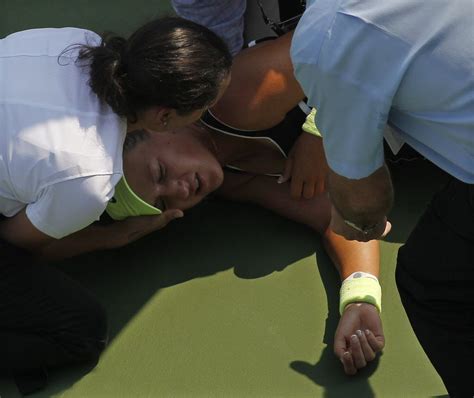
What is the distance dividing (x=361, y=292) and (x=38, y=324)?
0.74 metres

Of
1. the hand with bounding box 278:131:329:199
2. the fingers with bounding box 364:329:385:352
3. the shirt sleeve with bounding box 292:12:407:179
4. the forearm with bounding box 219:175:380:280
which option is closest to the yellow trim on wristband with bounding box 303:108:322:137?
the hand with bounding box 278:131:329:199

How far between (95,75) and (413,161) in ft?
3.36

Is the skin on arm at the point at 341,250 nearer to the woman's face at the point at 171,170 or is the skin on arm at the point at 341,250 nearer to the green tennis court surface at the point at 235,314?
the green tennis court surface at the point at 235,314

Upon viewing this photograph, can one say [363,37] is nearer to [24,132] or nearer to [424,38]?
[424,38]

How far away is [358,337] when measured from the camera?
68.6 inches

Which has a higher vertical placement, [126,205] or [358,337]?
[126,205]

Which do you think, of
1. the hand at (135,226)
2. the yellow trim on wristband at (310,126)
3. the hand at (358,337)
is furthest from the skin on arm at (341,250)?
the hand at (135,226)

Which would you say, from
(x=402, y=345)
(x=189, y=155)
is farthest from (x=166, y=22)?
(x=402, y=345)

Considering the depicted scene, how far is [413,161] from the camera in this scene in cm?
232

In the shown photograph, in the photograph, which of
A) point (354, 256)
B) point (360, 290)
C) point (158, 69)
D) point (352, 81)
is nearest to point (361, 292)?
point (360, 290)

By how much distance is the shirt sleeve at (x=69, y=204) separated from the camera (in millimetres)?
1646

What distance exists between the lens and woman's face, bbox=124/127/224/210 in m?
1.94

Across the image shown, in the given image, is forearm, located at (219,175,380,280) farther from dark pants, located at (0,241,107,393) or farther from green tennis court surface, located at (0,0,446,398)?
dark pants, located at (0,241,107,393)

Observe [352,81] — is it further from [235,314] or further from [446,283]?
[235,314]
